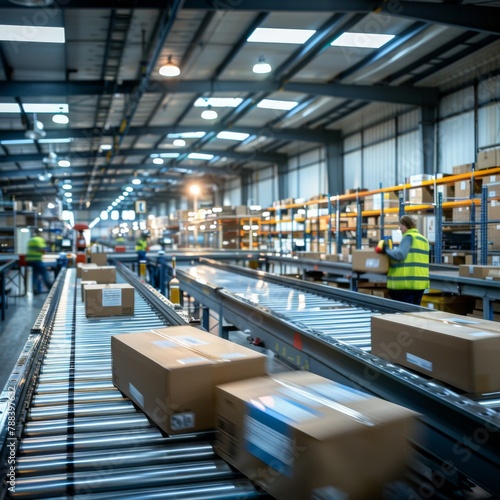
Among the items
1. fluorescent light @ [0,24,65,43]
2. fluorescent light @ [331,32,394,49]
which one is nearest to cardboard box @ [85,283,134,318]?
fluorescent light @ [0,24,65,43]

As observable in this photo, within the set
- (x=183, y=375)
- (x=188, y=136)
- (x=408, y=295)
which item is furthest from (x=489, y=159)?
(x=188, y=136)

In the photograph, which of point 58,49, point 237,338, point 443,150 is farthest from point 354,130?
point 237,338

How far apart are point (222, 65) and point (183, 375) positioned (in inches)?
493

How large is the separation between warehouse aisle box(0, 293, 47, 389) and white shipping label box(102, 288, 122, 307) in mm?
1920

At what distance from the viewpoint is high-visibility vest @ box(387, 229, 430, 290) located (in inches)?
238

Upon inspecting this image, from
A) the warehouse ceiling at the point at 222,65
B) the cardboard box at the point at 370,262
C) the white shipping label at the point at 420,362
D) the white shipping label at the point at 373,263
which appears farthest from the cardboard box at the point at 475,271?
the warehouse ceiling at the point at 222,65

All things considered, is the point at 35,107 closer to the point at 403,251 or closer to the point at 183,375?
the point at 403,251

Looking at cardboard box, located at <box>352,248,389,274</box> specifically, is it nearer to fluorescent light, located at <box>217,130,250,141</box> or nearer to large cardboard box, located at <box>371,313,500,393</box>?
large cardboard box, located at <box>371,313,500,393</box>

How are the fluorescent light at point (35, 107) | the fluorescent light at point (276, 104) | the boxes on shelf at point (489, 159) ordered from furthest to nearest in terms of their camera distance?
1. the fluorescent light at point (276, 104)
2. the fluorescent light at point (35, 107)
3. the boxes on shelf at point (489, 159)

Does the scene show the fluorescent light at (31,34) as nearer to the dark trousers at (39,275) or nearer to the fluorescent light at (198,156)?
the dark trousers at (39,275)

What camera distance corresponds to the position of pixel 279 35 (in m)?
11.5

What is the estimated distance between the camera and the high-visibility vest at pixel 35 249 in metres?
12.8

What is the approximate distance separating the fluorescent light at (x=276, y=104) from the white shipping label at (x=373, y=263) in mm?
11193

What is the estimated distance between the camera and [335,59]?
1310cm
